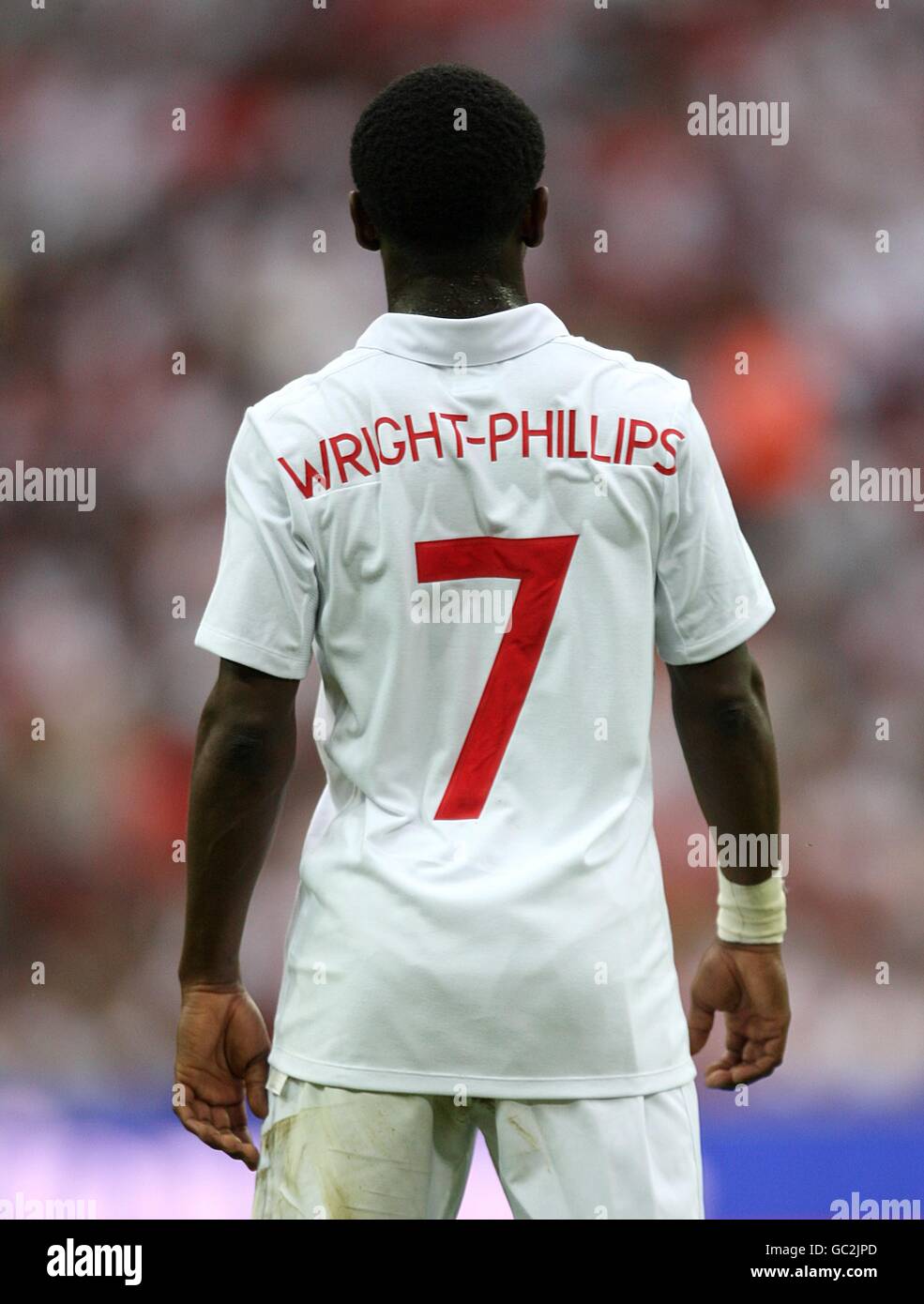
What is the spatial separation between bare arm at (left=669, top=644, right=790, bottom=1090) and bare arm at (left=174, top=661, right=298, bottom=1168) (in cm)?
36

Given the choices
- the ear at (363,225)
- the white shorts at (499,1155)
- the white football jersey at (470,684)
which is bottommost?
the white shorts at (499,1155)

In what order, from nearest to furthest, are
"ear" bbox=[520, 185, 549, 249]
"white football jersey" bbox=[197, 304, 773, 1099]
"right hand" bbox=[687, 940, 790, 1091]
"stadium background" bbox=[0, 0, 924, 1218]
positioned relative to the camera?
"white football jersey" bbox=[197, 304, 773, 1099] < "ear" bbox=[520, 185, 549, 249] < "right hand" bbox=[687, 940, 790, 1091] < "stadium background" bbox=[0, 0, 924, 1218]

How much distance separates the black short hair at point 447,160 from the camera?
4.26 feet

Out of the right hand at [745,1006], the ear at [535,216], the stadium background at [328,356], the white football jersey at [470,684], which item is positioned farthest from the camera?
the stadium background at [328,356]

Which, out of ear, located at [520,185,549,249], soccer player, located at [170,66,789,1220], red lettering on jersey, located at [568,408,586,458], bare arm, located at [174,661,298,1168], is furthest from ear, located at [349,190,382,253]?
bare arm, located at [174,661,298,1168]

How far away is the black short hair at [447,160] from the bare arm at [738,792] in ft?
1.39

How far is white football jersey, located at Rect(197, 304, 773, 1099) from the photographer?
1.25m

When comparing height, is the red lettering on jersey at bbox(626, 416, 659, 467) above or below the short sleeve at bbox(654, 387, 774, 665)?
above

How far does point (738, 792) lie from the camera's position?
1422mm

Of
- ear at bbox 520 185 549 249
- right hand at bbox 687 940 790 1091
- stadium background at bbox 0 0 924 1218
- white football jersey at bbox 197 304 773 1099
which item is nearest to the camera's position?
white football jersey at bbox 197 304 773 1099

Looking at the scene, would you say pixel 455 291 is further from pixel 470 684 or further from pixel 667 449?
pixel 470 684

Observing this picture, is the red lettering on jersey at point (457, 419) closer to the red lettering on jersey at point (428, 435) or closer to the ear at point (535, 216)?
the red lettering on jersey at point (428, 435)

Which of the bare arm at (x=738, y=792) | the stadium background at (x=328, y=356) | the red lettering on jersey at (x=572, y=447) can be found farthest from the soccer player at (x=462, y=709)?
the stadium background at (x=328, y=356)

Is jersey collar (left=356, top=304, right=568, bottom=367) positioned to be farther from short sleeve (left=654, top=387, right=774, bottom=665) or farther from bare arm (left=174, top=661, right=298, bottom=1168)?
bare arm (left=174, top=661, right=298, bottom=1168)
